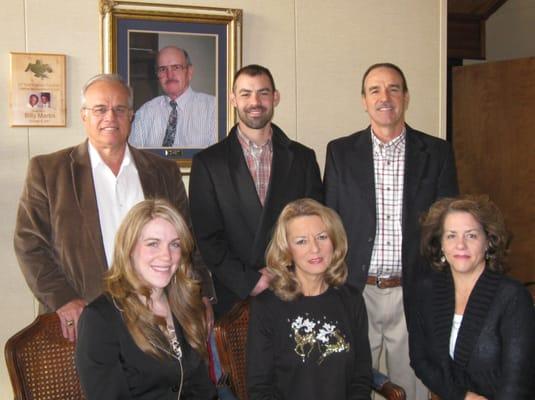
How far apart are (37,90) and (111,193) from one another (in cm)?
104

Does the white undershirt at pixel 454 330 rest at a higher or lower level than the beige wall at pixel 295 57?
lower

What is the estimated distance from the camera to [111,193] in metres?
2.52

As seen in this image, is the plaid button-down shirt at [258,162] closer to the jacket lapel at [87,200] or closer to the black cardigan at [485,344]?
the jacket lapel at [87,200]

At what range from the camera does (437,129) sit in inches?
161

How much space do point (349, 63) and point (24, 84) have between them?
185cm

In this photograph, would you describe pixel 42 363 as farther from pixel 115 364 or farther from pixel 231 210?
pixel 231 210

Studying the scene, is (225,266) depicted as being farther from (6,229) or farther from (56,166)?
(6,229)

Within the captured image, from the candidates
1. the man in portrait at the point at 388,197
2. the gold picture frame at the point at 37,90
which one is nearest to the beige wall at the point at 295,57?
the gold picture frame at the point at 37,90

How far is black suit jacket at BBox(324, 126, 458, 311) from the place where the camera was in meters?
2.76

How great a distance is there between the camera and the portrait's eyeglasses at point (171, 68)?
3463mm

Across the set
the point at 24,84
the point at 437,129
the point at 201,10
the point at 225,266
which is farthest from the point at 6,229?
the point at 437,129

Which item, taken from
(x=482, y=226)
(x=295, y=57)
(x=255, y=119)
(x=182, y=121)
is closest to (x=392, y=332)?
(x=482, y=226)

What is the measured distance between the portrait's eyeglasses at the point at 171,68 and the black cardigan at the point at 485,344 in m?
1.88

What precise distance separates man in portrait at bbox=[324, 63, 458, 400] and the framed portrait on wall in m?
0.98
